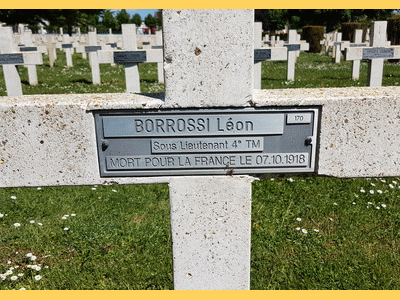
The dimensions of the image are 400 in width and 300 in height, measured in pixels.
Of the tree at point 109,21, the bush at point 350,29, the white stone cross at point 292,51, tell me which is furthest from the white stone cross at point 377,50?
the tree at point 109,21

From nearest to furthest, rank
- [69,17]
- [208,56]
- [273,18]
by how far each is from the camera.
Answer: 1. [208,56]
2. [69,17]
3. [273,18]

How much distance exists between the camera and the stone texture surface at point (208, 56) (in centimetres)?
154

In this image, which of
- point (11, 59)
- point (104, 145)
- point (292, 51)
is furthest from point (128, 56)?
point (292, 51)

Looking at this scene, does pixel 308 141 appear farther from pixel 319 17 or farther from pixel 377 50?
pixel 319 17

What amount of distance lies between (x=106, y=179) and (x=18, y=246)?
1784 mm

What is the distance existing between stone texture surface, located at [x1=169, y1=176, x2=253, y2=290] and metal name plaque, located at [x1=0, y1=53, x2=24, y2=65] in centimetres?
553

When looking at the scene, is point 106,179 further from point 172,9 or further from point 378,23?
point 378,23

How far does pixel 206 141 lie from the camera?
174cm

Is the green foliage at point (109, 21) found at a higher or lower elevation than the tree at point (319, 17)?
higher

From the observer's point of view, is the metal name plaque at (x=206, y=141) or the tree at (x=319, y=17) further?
the tree at (x=319, y=17)

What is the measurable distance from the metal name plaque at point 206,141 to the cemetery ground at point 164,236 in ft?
2.51

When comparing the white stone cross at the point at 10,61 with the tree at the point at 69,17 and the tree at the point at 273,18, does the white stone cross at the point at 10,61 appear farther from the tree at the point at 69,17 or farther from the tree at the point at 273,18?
the tree at the point at 273,18

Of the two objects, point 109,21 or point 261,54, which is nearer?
point 261,54

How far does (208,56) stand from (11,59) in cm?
569
